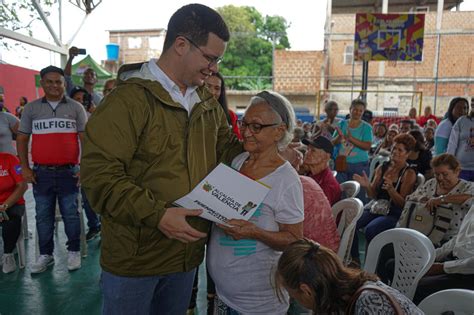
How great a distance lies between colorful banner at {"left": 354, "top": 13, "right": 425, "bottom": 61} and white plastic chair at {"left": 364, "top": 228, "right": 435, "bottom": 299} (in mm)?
9920

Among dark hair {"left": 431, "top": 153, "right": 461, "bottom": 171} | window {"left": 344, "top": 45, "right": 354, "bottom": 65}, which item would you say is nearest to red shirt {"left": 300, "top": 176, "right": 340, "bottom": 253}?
dark hair {"left": 431, "top": 153, "right": 461, "bottom": 171}

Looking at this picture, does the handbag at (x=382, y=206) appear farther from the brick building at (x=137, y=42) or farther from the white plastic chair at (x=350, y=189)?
the brick building at (x=137, y=42)

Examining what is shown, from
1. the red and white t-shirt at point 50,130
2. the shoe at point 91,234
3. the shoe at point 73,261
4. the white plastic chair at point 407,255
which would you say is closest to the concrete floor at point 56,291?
the shoe at point 73,261

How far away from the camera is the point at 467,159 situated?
441cm

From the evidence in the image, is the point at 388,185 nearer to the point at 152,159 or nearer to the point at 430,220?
the point at 430,220

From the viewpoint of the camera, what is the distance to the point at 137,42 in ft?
101

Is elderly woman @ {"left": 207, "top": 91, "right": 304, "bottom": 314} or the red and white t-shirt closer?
elderly woman @ {"left": 207, "top": 91, "right": 304, "bottom": 314}

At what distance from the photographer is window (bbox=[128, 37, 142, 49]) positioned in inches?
1212

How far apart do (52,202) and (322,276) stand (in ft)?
9.50

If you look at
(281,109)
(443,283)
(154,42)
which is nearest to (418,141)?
(443,283)

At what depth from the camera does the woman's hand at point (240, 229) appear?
1.36 meters

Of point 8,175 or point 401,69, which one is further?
point 401,69

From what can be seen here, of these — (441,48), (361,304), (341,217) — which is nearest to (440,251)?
A: (341,217)

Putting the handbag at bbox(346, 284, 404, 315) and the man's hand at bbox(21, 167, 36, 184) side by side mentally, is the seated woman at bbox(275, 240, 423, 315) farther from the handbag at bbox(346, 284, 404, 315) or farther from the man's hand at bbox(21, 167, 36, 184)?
the man's hand at bbox(21, 167, 36, 184)
